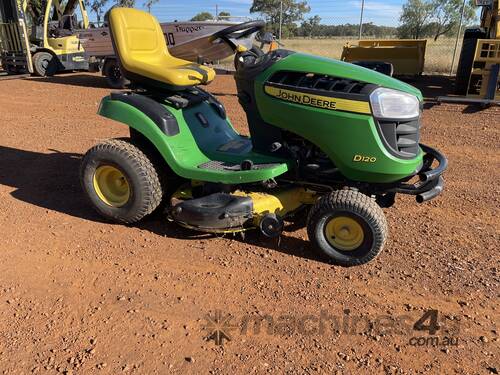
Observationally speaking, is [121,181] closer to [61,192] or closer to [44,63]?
[61,192]

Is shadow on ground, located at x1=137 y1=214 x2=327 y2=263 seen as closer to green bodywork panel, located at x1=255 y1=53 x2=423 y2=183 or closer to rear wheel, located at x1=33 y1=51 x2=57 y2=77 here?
green bodywork panel, located at x1=255 y1=53 x2=423 y2=183

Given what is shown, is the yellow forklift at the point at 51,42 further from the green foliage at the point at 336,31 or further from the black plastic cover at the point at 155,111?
the green foliage at the point at 336,31

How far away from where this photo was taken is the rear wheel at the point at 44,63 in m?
13.1

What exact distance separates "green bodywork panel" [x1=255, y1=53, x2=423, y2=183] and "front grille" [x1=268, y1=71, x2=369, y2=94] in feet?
0.11

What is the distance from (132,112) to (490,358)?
2.85m

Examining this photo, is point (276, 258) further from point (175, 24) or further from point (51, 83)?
point (51, 83)

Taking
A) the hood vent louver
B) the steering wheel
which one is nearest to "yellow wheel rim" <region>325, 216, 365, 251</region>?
the hood vent louver

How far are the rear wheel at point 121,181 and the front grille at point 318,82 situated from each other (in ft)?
3.90

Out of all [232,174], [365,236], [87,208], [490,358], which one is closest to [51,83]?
[87,208]

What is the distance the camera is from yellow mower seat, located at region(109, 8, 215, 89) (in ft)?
11.8

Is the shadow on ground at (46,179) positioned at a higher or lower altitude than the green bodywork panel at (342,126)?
lower
